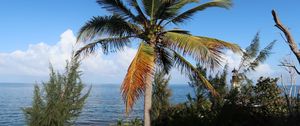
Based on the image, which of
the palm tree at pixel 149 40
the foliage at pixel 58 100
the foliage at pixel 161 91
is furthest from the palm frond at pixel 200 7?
the foliage at pixel 161 91

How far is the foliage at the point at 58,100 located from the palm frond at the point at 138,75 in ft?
37.1

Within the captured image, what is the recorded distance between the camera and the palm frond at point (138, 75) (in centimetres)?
1212

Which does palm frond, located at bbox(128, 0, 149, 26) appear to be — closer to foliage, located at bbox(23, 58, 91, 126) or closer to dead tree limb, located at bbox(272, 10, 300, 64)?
dead tree limb, located at bbox(272, 10, 300, 64)

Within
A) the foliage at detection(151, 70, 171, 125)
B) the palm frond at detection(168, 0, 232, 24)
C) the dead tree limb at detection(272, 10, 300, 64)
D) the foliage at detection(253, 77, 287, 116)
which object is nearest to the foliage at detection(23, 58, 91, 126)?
the foliage at detection(151, 70, 171, 125)

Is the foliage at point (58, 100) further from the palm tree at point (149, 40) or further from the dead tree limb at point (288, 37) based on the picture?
the dead tree limb at point (288, 37)

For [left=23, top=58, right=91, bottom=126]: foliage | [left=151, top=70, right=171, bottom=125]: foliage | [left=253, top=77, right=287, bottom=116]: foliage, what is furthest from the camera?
[left=151, top=70, right=171, bottom=125]: foliage

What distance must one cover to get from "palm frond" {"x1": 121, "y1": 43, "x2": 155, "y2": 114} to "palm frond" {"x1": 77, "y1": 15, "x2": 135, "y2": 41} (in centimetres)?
102

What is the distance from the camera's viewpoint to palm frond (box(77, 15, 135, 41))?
13.8 m

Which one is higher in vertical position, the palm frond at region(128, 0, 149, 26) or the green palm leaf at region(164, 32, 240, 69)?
the palm frond at region(128, 0, 149, 26)

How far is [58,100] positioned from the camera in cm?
2419

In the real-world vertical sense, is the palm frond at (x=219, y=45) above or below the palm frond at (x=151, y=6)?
below

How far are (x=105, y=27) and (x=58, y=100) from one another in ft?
36.5

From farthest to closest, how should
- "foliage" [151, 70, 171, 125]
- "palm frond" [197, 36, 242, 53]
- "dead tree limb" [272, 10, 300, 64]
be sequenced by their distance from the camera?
1. "foliage" [151, 70, 171, 125]
2. "palm frond" [197, 36, 242, 53]
3. "dead tree limb" [272, 10, 300, 64]

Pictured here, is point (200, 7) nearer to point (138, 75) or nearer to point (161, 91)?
point (138, 75)
